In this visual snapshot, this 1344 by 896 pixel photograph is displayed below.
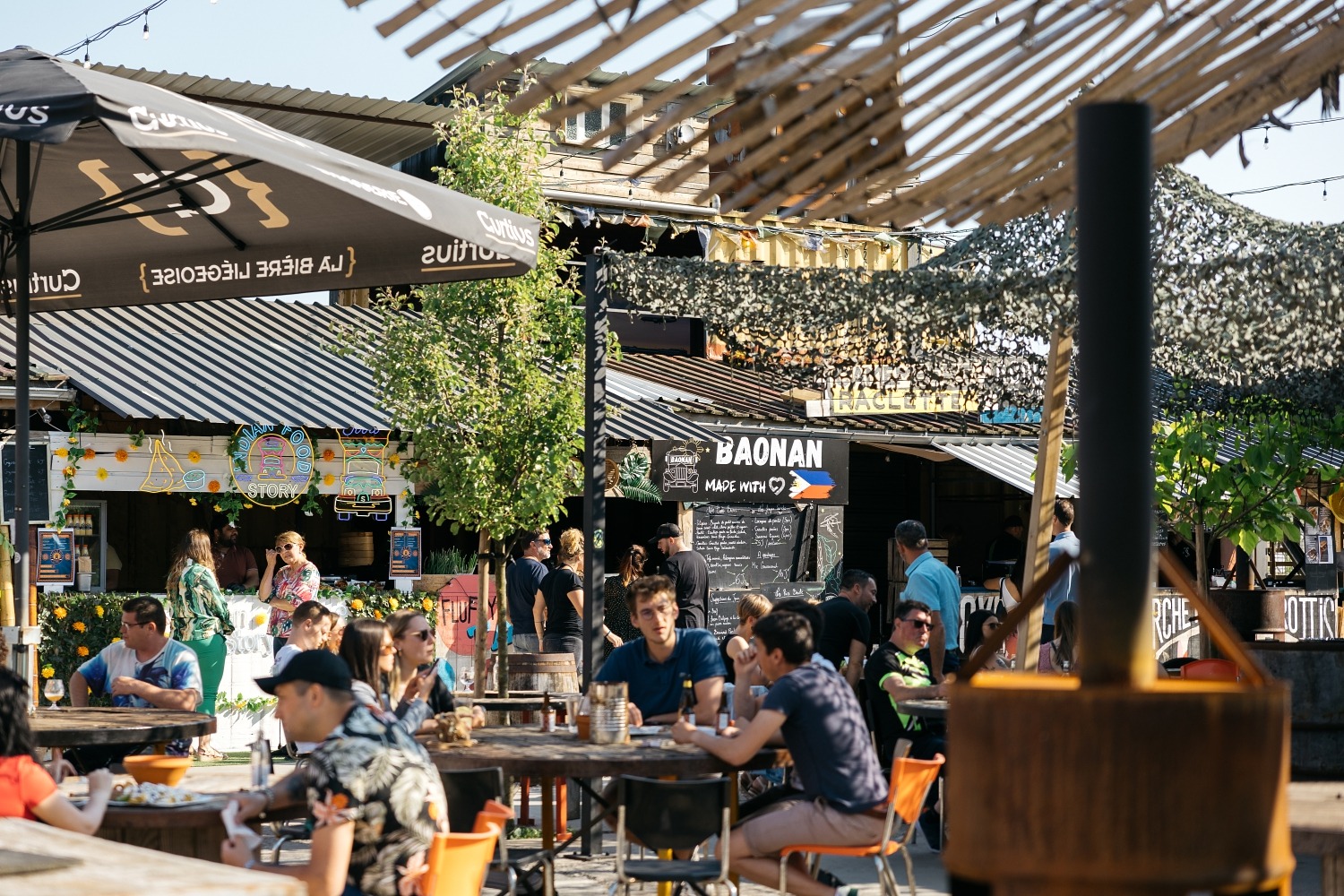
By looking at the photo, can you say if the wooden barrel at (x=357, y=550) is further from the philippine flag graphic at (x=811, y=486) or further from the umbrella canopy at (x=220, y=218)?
the umbrella canopy at (x=220, y=218)

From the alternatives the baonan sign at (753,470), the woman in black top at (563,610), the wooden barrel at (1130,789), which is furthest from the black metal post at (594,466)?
the baonan sign at (753,470)

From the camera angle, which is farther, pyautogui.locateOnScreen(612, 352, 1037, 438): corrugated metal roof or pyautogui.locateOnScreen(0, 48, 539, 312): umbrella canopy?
pyautogui.locateOnScreen(612, 352, 1037, 438): corrugated metal roof

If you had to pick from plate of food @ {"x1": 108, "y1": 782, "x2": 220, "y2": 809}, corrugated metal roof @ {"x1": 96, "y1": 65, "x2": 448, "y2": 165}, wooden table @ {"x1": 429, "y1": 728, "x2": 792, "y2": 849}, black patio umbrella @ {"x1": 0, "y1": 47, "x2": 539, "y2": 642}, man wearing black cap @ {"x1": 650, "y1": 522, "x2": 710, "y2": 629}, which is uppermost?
corrugated metal roof @ {"x1": 96, "y1": 65, "x2": 448, "y2": 165}

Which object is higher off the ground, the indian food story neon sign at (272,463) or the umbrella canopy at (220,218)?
the umbrella canopy at (220,218)

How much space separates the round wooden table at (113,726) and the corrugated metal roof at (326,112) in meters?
11.0

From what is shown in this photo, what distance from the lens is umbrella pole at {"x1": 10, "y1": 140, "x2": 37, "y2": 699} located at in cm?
655

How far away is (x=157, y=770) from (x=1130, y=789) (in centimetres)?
485

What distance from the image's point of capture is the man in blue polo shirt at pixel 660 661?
7387 mm

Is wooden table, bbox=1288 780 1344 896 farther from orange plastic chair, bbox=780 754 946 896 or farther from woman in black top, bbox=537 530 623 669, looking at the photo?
woman in black top, bbox=537 530 623 669

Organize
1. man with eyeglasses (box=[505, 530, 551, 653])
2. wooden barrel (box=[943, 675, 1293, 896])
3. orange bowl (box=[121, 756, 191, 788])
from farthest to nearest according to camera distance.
A: man with eyeglasses (box=[505, 530, 551, 653]) → orange bowl (box=[121, 756, 191, 788]) → wooden barrel (box=[943, 675, 1293, 896])

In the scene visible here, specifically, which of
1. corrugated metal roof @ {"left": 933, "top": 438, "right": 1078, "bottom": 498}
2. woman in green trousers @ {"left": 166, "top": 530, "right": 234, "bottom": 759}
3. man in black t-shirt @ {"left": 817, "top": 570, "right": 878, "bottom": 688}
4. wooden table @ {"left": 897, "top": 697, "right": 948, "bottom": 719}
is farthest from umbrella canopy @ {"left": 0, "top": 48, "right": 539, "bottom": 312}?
corrugated metal roof @ {"left": 933, "top": 438, "right": 1078, "bottom": 498}

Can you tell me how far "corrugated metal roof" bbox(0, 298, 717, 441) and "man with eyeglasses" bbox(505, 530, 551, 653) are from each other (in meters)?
1.99

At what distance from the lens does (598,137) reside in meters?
1.55

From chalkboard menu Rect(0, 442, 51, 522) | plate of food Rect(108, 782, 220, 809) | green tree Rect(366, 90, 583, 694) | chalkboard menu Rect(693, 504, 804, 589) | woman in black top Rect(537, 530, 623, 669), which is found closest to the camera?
plate of food Rect(108, 782, 220, 809)
